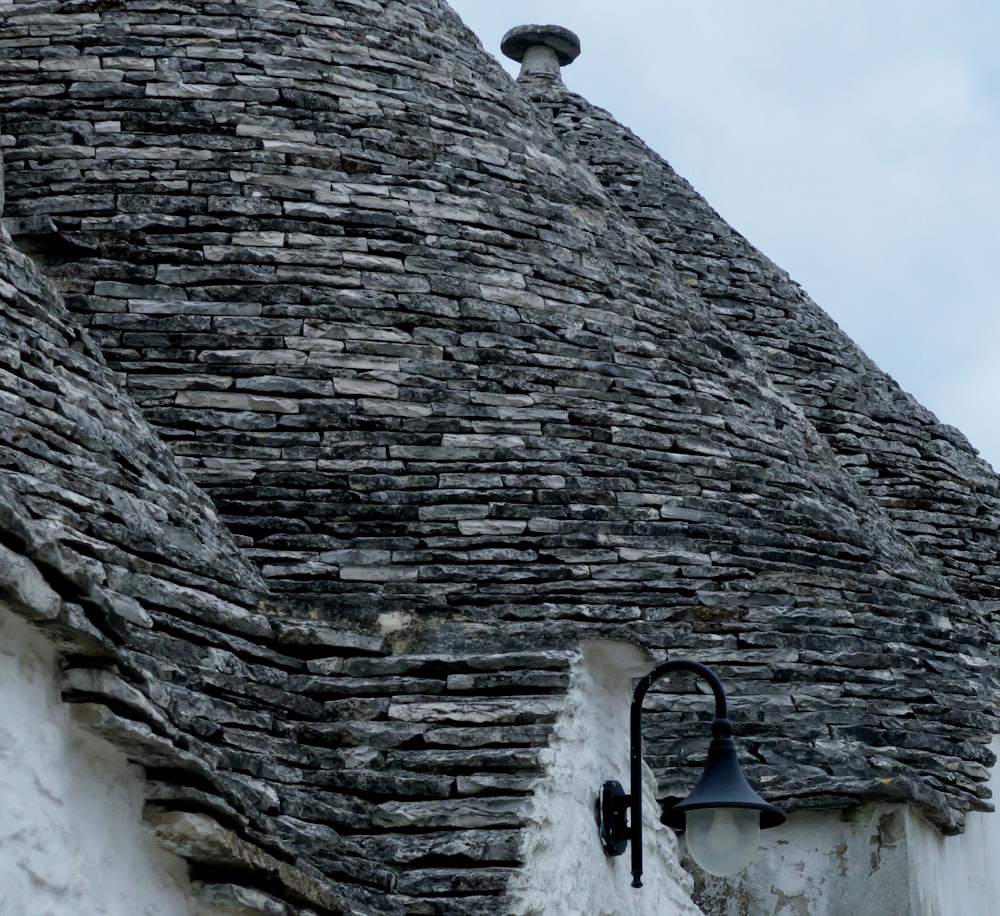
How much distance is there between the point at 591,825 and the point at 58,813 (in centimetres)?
227

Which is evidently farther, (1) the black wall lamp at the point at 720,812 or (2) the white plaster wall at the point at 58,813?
(1) the black wall lamp at the point at 720,812

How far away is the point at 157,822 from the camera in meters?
4.62

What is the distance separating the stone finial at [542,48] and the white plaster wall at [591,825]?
7.88m

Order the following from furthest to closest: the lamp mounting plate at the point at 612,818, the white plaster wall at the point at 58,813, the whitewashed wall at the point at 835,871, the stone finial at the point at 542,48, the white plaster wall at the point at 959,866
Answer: the stone finial at the point at 542,48 < the white plaster wall at the point at 959,866 < the whitewashed wall at the point at 835,871 < the lamp mounting plate at the point at 612,818 < the white plaster wall at the point at 58,813

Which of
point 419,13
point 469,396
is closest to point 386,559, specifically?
point 469,396

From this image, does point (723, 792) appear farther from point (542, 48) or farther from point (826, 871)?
point (542, 48)

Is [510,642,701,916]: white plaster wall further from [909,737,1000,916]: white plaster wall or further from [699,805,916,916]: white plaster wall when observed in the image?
[909,737,1000,916]: white plaster wall

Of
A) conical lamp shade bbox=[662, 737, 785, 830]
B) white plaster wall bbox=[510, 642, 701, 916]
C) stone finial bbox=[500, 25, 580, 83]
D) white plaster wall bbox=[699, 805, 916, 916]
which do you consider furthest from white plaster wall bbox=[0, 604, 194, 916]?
stone finial bbox=[500, 25, 580, 83]

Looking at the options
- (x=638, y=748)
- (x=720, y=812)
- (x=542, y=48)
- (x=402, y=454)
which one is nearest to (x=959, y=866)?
(x=402, y=454)

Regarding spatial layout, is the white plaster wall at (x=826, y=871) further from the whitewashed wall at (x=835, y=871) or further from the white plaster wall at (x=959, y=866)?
the white plaster wall at (x=959, y=866)

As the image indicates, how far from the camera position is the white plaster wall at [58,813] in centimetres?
425

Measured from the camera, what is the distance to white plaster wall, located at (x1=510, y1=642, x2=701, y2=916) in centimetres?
579

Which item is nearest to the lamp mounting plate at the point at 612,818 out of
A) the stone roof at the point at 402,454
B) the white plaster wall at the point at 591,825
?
the white plaster wall at the point at 591,825

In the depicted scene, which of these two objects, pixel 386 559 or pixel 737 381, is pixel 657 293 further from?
pixel 386 559
